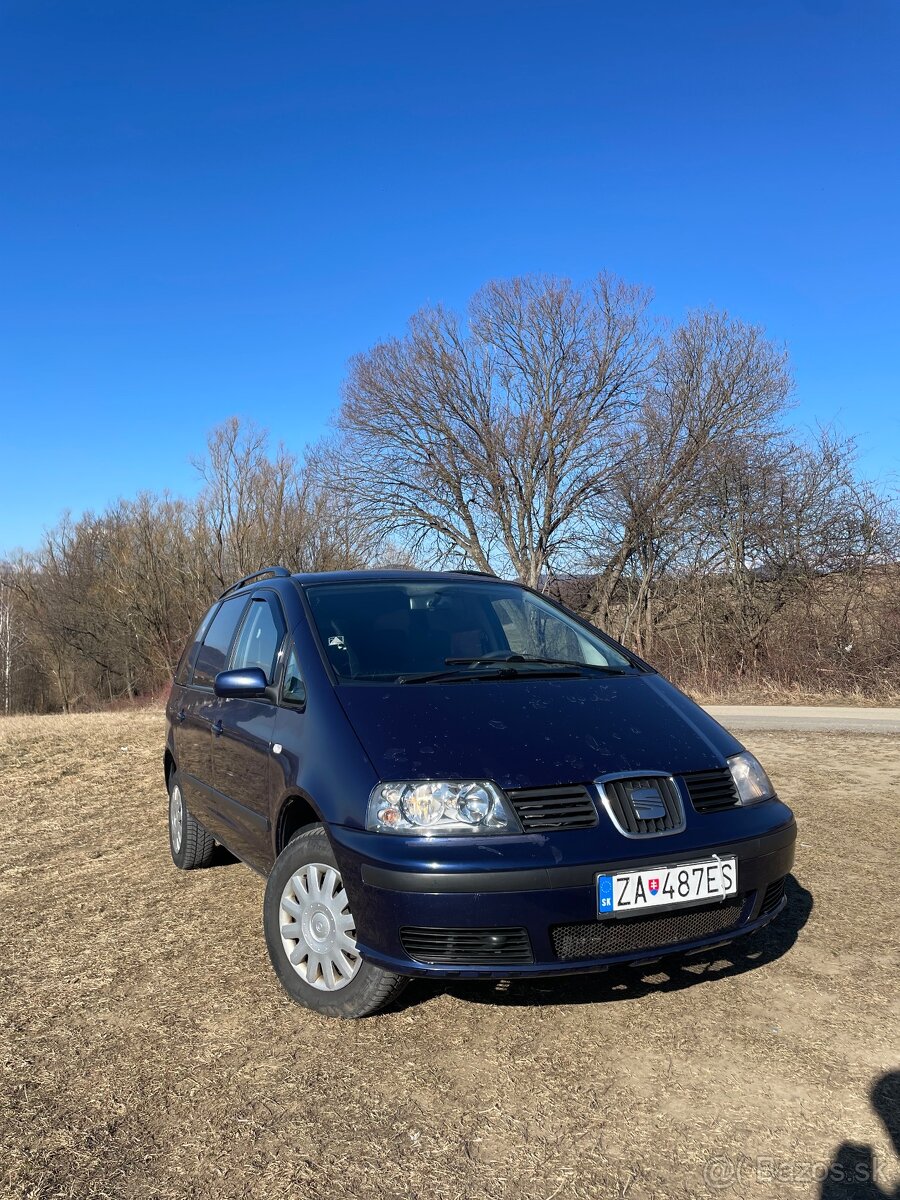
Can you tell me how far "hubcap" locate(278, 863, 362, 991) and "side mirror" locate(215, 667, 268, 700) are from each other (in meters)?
0.85

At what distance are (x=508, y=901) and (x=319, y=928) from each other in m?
0.83

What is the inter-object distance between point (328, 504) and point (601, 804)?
2778cm

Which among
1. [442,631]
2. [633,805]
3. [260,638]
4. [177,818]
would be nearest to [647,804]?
[633,805]

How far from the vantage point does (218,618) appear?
542cm

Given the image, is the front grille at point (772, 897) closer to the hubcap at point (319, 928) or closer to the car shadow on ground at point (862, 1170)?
the car shadow on ground at point (862, 1170)

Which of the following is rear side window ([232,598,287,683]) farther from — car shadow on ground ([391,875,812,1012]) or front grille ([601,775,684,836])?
front grille ([601,775,684,836])

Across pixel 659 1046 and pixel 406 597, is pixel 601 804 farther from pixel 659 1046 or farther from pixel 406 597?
pixel 406 597

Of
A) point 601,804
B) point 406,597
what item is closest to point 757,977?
point 601,804

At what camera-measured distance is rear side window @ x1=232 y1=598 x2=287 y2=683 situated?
4109mm

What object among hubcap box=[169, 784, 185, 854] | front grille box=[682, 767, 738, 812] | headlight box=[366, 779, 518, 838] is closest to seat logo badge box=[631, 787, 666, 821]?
front grille box=[682, 767, 738, 812]

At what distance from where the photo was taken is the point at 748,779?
133 inches

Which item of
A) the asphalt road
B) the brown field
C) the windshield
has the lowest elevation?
the brown field

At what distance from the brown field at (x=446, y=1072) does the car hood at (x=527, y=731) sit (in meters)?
0.82

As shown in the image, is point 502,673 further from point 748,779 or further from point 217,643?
point 217,643
